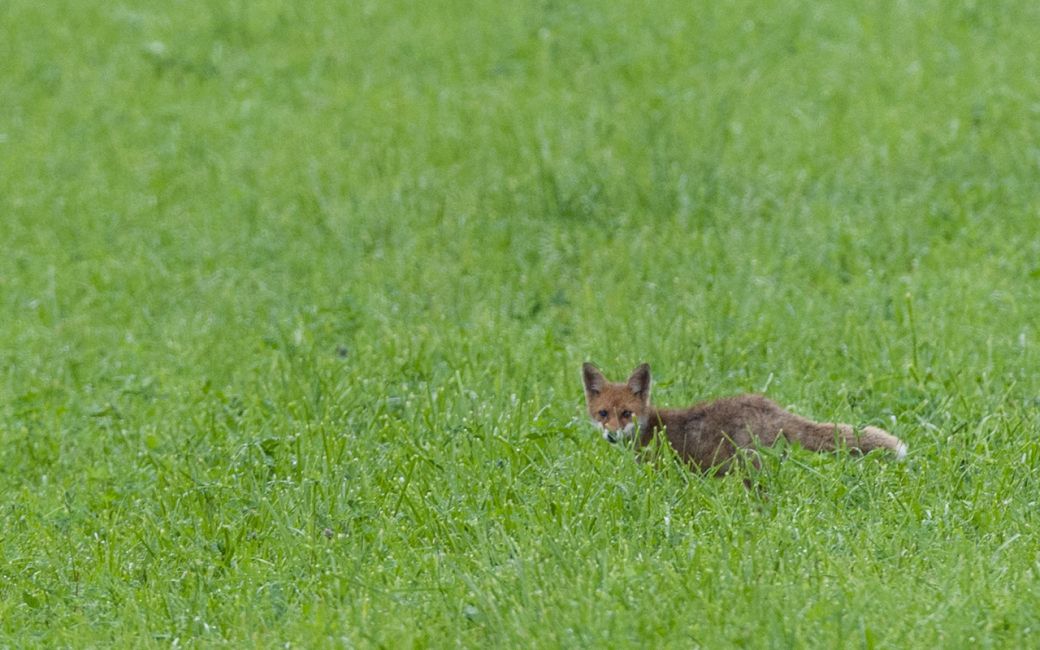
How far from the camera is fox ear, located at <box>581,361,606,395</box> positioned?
714 centimetres

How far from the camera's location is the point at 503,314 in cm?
916

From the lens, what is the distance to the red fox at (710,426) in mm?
6324

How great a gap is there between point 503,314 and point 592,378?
205 centimetres

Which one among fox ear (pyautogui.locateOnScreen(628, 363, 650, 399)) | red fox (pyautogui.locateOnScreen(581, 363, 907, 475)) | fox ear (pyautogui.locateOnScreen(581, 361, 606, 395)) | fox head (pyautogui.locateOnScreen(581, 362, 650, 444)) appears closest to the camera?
red fox (pyautogui.locateOnScreen(581, 363, 907, 475))

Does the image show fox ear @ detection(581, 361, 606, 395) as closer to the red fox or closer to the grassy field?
the red fox

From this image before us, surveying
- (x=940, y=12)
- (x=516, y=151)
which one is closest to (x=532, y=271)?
(x=516, y=151)

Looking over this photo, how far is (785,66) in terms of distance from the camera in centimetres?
1358

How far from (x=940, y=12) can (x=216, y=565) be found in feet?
35.8

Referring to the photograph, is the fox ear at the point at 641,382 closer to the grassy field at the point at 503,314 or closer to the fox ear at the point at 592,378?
the fox ear at the point at 592,378

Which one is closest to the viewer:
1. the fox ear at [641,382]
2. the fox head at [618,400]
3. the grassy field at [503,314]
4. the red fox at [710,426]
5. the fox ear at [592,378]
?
the grassy field at [503,314]

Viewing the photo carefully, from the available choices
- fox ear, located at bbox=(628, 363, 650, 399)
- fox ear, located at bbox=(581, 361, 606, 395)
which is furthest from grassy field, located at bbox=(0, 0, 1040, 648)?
fox ear, located at bbox=(628, 363, 650, 399)

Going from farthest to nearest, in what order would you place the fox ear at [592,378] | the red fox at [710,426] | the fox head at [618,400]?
1. the fox ear at [592,378]
2. the fox head at [618,400]
3. the red fox at [710,426]

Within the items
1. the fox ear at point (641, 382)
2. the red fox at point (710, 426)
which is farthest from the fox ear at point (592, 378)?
the fox ear at point (641, 382)

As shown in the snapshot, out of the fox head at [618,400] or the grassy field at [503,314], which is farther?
the fox head at [618,400]
